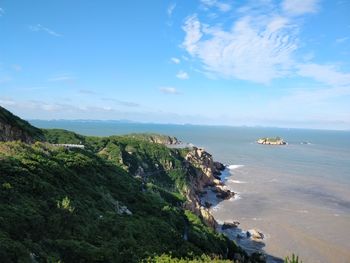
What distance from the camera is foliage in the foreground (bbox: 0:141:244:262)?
16922 millimetres

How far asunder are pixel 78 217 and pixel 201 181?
62.8 m

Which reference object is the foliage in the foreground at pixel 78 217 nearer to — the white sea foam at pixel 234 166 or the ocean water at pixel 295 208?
the ocean water at pixel 295 208

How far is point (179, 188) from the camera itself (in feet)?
234

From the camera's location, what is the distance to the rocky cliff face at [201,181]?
52806 millimetres

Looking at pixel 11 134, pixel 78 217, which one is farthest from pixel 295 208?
pixel 78 217

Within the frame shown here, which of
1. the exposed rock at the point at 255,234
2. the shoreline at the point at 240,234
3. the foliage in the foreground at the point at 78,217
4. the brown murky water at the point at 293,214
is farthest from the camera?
the exposed rock at the point at 255,234

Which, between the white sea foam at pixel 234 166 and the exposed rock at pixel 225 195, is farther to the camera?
the white sea foam at pixel 234 166

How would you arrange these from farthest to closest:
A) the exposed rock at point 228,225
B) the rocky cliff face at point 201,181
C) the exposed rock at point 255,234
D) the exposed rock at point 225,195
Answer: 1. the exposed rock at point 225,195
2. the rocky cliff face at point 201,181
3. the exposed rock at point 228,225
4. the exposed rock at point 255,234

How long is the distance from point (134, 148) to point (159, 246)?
61.3m

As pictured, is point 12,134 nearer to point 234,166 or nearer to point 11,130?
point 11,130

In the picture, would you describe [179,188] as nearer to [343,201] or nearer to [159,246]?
[343,201]

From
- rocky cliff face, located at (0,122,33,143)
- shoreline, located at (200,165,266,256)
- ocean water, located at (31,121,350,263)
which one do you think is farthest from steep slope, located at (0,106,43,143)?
ocean water, located at (31,121,350,263)

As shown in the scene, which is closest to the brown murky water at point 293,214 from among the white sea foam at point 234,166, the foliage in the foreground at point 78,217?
the foliage in the foreground at point 78,217

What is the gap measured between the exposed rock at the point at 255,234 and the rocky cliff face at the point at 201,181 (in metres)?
4.70
